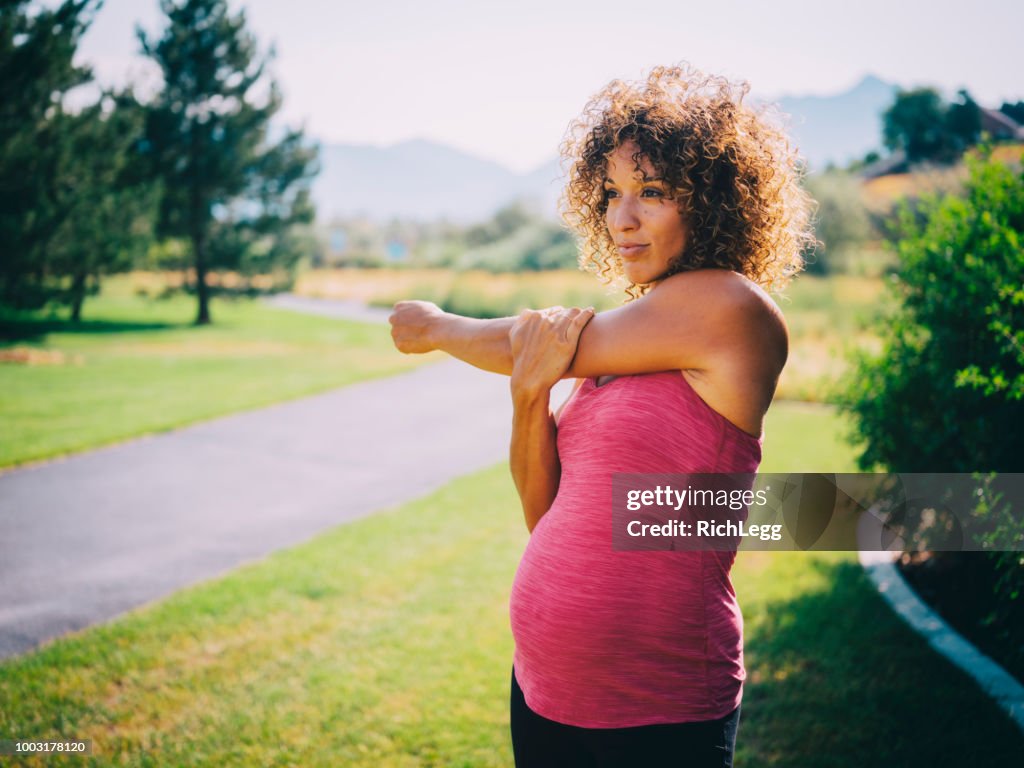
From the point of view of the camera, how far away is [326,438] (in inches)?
336

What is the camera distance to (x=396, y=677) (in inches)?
144

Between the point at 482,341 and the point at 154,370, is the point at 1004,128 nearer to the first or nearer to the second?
the point at 482,341

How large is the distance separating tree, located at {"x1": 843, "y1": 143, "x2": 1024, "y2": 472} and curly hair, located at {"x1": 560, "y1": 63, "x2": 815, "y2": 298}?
1897mm

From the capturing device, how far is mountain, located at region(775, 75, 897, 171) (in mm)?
1944

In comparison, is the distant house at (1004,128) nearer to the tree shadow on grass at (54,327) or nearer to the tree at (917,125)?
the tree at (917,125)

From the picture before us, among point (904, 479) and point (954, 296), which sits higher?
point (954, 296)

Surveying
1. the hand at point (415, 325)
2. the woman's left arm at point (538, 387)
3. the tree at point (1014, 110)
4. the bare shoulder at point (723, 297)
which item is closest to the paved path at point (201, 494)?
the hand at point (415, 325)

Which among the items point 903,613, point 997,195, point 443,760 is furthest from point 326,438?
point 997,195

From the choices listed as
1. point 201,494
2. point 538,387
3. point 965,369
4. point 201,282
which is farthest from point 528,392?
point 201,282

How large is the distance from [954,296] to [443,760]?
3.59 meters

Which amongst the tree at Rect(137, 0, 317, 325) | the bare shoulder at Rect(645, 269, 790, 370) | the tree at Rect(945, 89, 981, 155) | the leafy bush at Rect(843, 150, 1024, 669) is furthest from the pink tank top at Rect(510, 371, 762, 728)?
the tree at Rect(137, 0, 317, 325)

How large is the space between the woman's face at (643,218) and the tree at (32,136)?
16.9 m

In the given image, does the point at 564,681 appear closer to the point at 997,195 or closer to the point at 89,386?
the point at 997,195

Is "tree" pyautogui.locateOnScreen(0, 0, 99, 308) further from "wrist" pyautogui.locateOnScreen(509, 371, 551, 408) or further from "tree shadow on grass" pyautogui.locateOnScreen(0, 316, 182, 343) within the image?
"wrist" pyautogui.locateOnScreen(509, 371, 551, 408)
